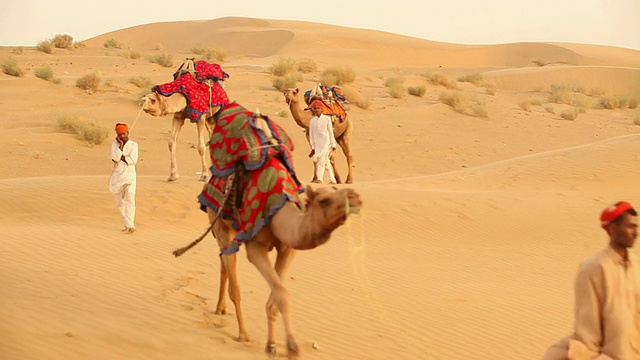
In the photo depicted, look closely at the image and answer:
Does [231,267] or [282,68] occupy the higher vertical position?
[231,267]

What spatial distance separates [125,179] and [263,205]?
250 inches

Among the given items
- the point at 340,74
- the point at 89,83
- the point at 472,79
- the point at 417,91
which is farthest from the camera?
the point at 472,79

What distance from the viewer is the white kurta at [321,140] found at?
58.7 ft

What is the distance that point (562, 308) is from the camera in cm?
1053

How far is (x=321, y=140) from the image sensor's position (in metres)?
18.0

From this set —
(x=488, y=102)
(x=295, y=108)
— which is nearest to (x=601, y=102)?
(x=488, y=102)

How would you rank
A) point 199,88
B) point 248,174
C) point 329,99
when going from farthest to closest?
1. point 329,99
2. point 199,88
3. point 248,174

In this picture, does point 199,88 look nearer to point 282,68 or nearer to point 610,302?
point 610,302

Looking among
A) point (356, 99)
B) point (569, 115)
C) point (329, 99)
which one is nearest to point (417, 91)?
point (356, 99)

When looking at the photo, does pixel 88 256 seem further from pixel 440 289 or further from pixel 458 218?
pixel 458 218

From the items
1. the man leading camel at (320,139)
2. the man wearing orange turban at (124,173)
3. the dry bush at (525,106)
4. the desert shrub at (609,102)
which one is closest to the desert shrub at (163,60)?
the dry bush at (525,106)

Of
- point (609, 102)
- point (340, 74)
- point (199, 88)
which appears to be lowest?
point (609, 102)

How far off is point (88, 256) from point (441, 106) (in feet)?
82.2

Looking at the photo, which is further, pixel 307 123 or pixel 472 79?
pixel 472 79
